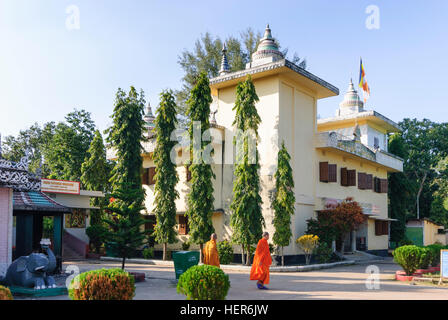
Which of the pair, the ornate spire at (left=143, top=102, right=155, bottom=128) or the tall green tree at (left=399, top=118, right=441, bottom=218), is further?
the tall green tree at (left=399, top=118, right=441, bottom=218)

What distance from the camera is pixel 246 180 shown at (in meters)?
19.4

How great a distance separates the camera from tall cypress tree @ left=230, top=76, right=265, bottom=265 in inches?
749

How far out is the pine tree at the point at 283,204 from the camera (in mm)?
19016

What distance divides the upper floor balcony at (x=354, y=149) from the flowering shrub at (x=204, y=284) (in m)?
15.8

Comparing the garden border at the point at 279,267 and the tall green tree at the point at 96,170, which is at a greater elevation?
the tall green tree at the point at 96,170

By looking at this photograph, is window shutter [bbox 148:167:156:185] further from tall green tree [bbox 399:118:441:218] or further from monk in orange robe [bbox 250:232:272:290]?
tall green tree [bbox 399:118:441:218]

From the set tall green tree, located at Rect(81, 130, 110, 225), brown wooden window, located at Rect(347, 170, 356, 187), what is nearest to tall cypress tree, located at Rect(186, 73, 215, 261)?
brown wooden window, located at Rect(347, 170, 356, 187)

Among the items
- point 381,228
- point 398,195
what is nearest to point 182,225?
point 381,228

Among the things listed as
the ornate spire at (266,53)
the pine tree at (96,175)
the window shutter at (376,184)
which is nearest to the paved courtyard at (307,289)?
the ornate spire at (266,53)

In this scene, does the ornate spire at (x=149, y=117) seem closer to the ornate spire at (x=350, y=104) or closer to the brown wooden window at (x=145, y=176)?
the brown wooden window at (x=145, y=176)

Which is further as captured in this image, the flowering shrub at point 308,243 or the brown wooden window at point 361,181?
the brown wooden window at point 361,181

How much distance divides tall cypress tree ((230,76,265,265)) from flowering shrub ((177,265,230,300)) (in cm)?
1001

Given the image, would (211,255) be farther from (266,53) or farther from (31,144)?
(31,144)

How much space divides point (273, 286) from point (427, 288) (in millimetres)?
4509
